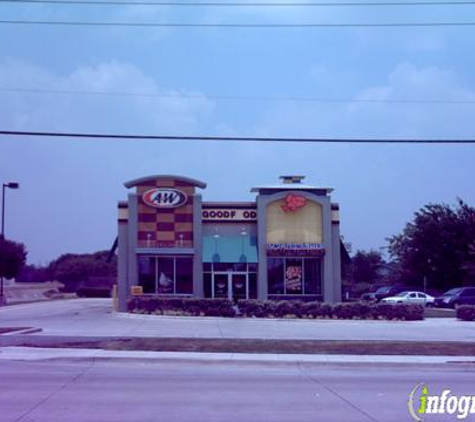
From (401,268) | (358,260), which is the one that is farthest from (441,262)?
(358,260)

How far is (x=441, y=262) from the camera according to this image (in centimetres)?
6919

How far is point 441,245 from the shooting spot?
6919 cm

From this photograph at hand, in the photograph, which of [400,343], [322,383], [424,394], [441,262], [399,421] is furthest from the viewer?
[441,262]

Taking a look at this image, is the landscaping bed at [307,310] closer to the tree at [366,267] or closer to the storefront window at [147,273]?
the storefront window at [147,273]

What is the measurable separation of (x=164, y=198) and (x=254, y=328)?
17415 mm

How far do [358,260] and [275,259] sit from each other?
4816 cm

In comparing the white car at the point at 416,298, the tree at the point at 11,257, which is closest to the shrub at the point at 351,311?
the white car at the point at 416,298

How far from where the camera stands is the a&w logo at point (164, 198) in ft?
154

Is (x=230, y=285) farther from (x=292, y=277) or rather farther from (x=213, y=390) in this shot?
(x=213, y=390)

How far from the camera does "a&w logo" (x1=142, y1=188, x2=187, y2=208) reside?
4681 centimetres

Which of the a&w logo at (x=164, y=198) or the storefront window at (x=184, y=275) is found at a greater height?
the a&w logo at (x=164, y=198)

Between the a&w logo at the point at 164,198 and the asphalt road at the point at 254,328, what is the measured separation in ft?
29.7

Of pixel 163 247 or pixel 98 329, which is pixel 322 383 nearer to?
pixel 98 329

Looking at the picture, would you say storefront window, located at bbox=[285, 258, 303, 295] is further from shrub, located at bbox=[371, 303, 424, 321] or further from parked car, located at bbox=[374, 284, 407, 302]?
parked car, located at bbox=[374, 284, 407, 302]
